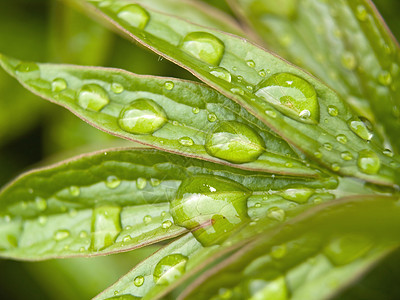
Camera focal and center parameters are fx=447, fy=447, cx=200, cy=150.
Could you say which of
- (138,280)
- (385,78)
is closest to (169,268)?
(138,280)

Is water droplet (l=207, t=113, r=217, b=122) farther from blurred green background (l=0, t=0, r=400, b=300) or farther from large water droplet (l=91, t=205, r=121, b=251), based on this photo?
blurred green background (l=0, t=0, r=400, b=300)

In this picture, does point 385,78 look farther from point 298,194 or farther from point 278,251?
point 278,251

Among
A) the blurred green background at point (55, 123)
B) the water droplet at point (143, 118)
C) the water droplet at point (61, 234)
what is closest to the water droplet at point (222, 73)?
the water droplet at point (143, 118)

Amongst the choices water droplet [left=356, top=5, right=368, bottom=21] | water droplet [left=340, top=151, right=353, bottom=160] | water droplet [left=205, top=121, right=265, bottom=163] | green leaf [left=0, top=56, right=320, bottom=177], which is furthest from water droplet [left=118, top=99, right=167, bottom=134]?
water droplet [left=356, top=5, right=368, bottom=21]

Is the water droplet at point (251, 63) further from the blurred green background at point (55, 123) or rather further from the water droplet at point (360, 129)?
the blurred green background at point (55, 123)

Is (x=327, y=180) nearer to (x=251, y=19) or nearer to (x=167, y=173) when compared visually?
(x=167, y=173)
